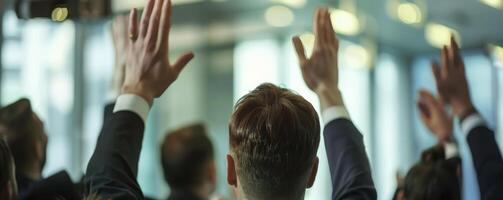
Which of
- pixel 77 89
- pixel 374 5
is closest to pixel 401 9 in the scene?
pixel 374 5

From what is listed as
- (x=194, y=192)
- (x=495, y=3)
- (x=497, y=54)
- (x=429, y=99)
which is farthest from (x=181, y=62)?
(x=495, y=3)

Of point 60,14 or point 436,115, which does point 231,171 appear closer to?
point 436,115

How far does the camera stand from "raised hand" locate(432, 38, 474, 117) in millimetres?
2879

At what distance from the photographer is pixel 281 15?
24.9 ft

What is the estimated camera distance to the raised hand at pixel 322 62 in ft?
8.08

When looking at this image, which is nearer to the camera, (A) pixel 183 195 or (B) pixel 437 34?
(A) pixel 183 195

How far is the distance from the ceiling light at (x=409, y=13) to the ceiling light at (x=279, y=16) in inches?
31.7

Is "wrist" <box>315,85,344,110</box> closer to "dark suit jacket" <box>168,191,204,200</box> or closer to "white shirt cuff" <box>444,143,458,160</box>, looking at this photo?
"white shirt cuff" <box>444,143,458,160</box>

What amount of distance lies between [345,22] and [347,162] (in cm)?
512

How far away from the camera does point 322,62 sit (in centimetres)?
250

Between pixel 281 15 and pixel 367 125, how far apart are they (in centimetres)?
107

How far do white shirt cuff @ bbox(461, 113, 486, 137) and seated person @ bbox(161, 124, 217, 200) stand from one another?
0.98 metres

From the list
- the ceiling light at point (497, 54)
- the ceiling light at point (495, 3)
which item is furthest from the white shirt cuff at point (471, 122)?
the ceiling light at point (495, 3)

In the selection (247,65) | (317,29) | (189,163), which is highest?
(317,29)
